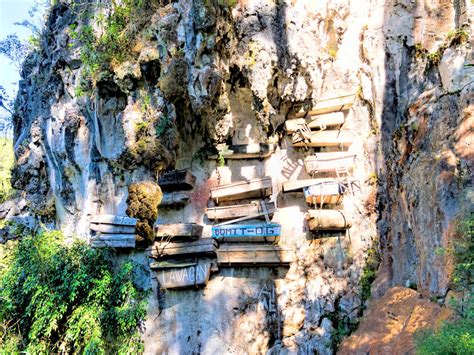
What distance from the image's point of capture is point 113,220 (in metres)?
7.90

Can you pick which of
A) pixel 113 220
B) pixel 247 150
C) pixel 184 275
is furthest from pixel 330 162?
pixel 113 220

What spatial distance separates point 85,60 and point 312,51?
5.34 metres

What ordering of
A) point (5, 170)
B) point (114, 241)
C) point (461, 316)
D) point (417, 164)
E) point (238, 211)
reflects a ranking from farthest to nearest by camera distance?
point (5, 170) < point (114, 241) < point (238, 211) < point (417, 164) < point (461, 316)

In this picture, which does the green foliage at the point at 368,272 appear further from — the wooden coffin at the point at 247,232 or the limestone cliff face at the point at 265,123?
the wooden coffin at the point at 247,232

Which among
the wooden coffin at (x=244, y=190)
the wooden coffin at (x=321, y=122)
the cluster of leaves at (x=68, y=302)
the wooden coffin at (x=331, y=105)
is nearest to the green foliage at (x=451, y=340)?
the wooden coffin at (x=244, y=190)

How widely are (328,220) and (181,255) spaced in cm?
300

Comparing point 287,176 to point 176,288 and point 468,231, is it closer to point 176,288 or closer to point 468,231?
point 176,288

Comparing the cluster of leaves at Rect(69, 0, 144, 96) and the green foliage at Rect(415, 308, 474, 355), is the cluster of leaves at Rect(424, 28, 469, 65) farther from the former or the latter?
the cluster of leaves at Rect(69, 0, 144, 96)

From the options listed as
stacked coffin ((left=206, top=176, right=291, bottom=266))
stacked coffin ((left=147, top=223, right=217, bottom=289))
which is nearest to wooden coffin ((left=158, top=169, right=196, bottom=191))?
stacked coffin ((left=206, top=176, right=291, bottom=266))

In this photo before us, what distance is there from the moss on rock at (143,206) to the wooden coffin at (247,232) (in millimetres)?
1317

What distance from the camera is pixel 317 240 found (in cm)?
743

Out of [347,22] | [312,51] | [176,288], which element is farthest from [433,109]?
[176,288]

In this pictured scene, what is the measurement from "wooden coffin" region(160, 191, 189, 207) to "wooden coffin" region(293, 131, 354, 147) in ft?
8.69

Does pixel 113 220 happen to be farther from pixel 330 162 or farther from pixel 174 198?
pixel 330 162
